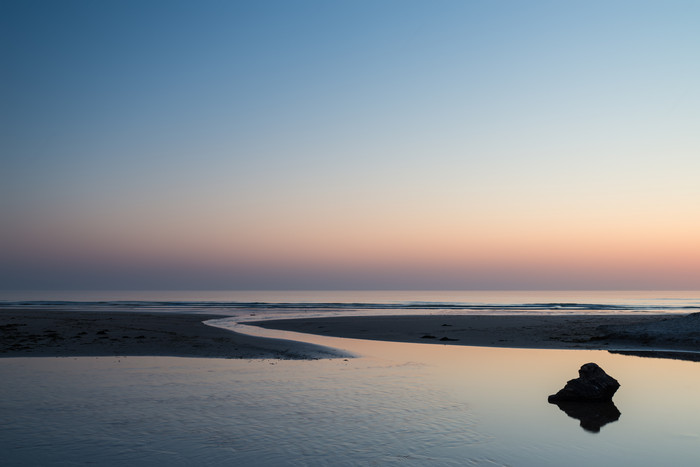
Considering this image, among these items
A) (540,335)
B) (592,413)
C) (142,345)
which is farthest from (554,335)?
(142,345)

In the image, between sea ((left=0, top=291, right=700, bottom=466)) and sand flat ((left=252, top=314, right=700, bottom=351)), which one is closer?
sea ((left=0, top=291, right=700, bottom=466))

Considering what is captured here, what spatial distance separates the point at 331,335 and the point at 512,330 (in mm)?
11037

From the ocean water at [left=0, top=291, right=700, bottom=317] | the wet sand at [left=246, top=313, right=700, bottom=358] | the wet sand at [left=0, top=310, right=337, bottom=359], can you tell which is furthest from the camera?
the ocean water at [left=0, top=291, right=700, bottom=317]

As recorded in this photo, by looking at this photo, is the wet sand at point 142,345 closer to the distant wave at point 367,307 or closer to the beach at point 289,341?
the beach at point 289,341

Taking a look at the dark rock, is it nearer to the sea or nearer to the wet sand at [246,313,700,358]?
the sea

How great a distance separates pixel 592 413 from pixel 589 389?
92 cm

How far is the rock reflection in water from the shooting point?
9596 mm

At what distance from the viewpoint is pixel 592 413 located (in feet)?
34.6

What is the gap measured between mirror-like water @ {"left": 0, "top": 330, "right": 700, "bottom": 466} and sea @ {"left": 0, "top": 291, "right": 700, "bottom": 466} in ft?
0.11

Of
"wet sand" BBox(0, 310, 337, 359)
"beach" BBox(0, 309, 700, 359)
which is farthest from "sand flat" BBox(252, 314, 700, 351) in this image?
"wet sand" BBox(0, 310, 337, 359)

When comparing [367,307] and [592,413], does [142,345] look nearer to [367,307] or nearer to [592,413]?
[592,413]

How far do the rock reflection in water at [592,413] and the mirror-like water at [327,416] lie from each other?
204 mm

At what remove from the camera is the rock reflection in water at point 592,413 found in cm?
960

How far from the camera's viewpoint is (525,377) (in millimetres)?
14844
